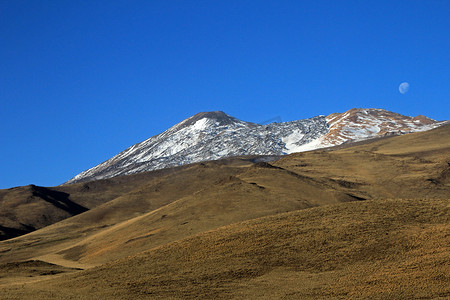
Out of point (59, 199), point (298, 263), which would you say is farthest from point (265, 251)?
point (59, 199)

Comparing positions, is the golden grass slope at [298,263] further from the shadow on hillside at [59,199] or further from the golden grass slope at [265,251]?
the shadow on hillside at [59,199]

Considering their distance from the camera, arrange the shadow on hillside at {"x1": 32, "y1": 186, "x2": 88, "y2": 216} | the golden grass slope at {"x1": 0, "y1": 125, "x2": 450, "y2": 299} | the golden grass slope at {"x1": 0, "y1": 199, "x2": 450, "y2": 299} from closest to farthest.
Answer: the golden grass slope at {"x1": 0, "y1": 199, "x2": 450, "y2": 299} → the golden grass slope at {"x1": 0, "y1": 125, "x2": 450, "y2": 299} → the shadow on hillside at {"x1": 32, "y1": 186, "x2": 88, "y2": 216}

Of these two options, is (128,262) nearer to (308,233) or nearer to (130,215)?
(308,233)

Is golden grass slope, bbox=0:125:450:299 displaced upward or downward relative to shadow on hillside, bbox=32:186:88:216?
downward

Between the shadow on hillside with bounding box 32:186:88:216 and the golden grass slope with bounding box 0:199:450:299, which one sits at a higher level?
the shadow on hillside with bounding box 32:186:88:216

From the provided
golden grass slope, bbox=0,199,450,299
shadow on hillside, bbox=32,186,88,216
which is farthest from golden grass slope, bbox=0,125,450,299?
shadow on hillside, bbox=32,186,88,216

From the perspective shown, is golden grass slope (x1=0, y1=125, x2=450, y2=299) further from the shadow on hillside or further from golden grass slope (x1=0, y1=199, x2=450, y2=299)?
the shadow on hillside

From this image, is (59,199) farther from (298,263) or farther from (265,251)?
(298,263)

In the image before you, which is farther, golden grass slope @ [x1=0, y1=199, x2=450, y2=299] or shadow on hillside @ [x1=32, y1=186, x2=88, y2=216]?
shadow on hillside @ [x1=32, y1=186, x2=88, y2=216]

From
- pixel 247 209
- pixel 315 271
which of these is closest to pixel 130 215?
pixel 247 209

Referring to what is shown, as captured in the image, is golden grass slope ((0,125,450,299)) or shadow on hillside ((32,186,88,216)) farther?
shadow on hillside ((32,186,88,216))

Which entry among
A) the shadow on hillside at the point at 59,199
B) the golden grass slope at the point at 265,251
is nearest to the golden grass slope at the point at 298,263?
the golden grass slope at the point at 265,251

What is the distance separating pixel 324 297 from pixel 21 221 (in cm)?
9390

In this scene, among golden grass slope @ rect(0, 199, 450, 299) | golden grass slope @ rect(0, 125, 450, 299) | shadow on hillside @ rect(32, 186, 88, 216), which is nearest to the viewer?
golden grass slope @ rect(0, 199, 450, 299)
